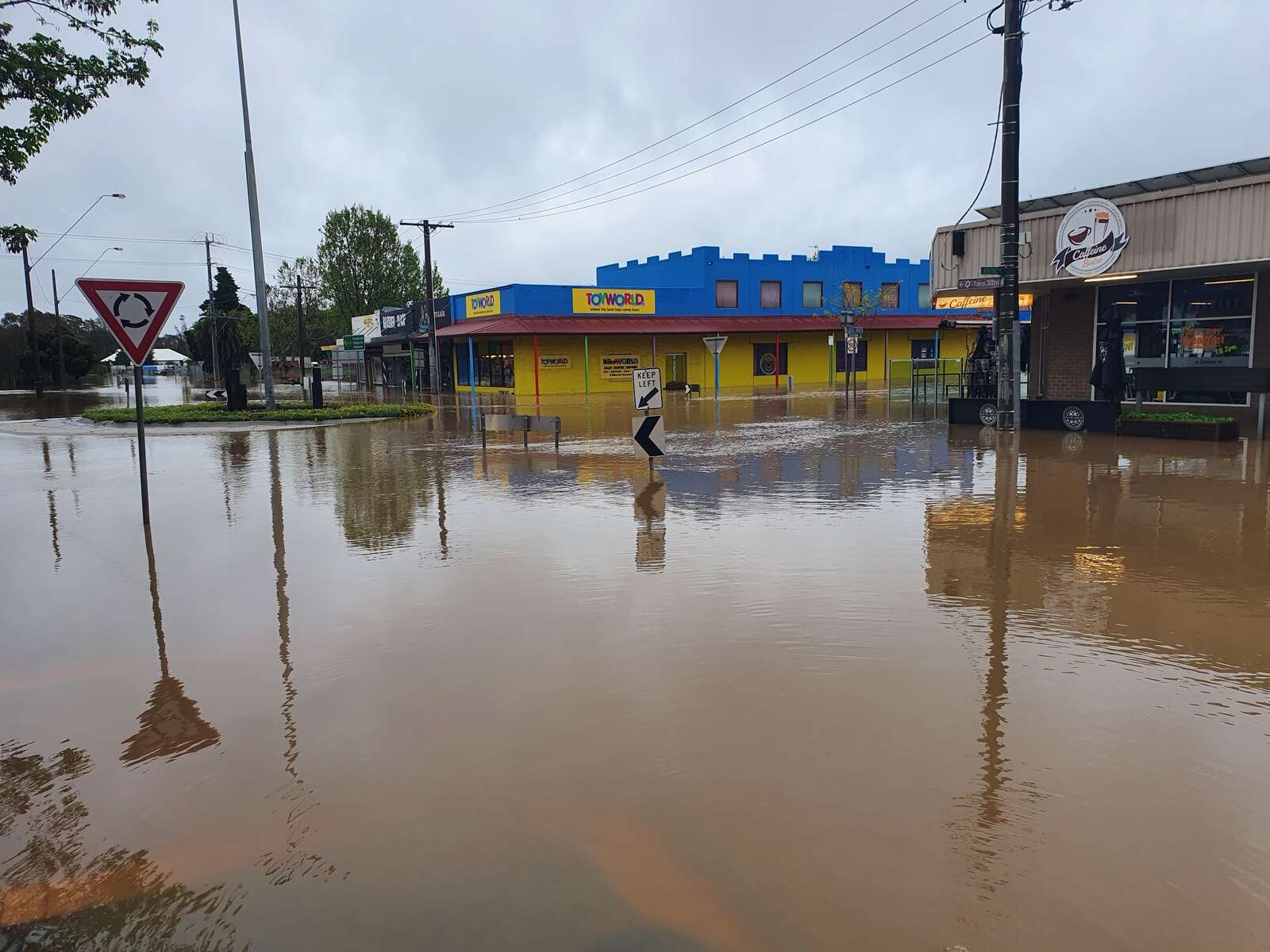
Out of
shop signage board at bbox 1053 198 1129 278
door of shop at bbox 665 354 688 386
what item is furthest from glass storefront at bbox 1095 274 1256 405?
door of shop at bbox 665 354 688 386

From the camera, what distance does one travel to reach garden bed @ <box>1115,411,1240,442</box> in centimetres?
1650

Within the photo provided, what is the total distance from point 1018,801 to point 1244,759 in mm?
1269

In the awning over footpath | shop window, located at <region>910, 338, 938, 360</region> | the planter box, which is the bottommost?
the planter box

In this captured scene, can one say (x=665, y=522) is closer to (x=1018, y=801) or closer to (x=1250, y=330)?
(x=1018, y=801)

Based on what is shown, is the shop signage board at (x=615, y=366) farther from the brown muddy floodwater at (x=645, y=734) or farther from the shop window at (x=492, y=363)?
the brown muddy floodwater at (x=645, y=734)

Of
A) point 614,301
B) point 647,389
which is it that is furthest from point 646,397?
point 614,301

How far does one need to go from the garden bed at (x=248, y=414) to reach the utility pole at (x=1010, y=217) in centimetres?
1828

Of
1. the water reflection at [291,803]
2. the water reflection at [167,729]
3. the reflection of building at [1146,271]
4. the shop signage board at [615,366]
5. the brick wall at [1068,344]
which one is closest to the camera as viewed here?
the water reflection at [291,803]

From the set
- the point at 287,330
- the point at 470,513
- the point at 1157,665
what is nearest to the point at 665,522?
the point at 470,513

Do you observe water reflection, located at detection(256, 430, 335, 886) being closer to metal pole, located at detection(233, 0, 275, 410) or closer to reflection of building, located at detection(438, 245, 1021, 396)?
metal pole, located at detection(233, 0, 275, 410)

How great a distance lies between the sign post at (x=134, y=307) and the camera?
9281mm

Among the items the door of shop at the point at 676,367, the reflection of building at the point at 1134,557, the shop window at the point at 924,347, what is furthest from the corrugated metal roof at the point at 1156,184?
the shop window at the point at 924,347

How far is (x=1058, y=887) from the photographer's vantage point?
131 inches

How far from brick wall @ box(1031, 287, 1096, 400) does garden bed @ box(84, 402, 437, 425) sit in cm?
1884
